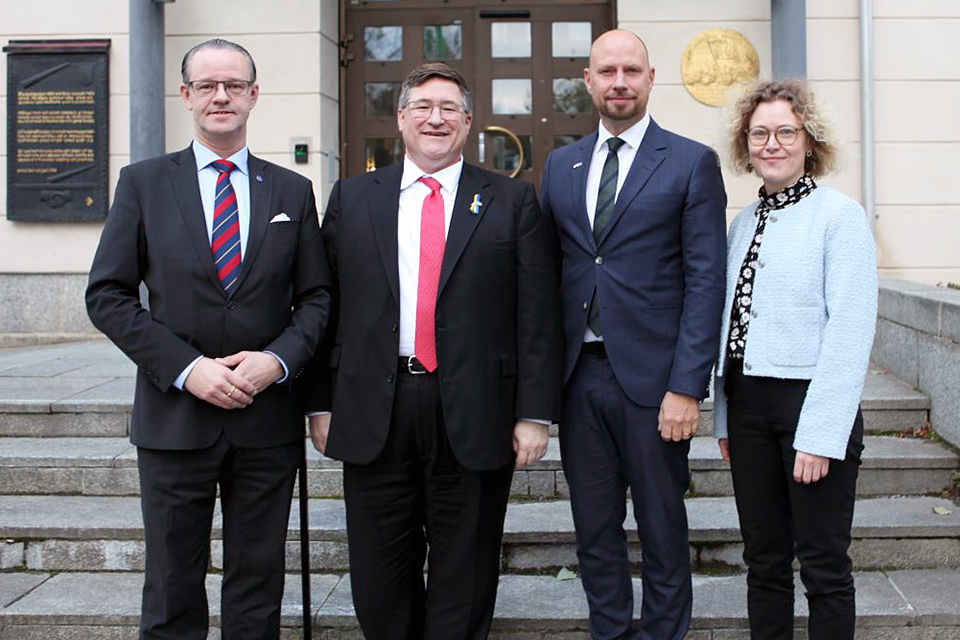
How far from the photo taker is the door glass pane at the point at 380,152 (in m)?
7.92

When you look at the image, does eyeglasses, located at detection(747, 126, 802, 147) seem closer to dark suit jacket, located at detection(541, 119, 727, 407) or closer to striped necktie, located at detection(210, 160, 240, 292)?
dark suit jacket, located at detection(541, 119, 727, 407)

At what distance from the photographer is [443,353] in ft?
9.14

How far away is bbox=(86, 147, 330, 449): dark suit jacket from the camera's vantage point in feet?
8.80

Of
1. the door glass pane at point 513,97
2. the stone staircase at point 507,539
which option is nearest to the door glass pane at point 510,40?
the door glass pane at point 513,97

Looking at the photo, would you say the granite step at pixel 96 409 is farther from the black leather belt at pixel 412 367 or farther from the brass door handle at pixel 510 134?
the brass door handle at pixel 510 134

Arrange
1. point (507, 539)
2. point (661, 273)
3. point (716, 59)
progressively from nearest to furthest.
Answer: point (661, 273)
point (507, 539)
point (716, 59)

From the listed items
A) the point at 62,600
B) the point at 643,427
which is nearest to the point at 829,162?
the point at 643,427

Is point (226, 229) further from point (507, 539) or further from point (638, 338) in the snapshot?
point (507, 539)

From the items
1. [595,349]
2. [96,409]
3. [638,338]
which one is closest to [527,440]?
[595,349]

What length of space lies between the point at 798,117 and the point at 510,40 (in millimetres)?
5341

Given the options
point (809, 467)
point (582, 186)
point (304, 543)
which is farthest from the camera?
point (304, 543)

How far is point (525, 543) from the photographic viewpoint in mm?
3928

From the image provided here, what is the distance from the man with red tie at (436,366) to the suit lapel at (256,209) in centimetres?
24

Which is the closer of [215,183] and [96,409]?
[215,183]
